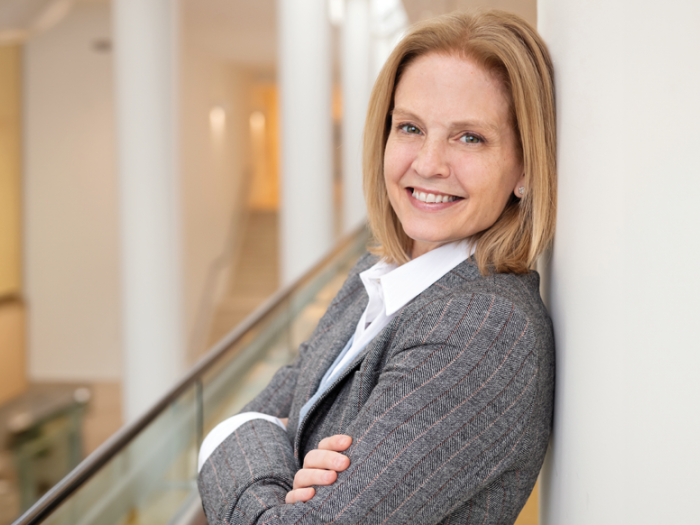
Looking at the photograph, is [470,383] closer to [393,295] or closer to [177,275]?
[393,295]

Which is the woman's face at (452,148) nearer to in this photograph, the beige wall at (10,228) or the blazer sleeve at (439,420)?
the blazer sleeve at (439,420)

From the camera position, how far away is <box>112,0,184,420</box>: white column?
5215mm

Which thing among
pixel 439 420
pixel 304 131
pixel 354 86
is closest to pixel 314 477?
pixel 439 420

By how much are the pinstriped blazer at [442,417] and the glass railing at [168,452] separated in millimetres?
944

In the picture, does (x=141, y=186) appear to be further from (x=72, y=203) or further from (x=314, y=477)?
(x=72, y=203)

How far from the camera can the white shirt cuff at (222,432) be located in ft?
4.60

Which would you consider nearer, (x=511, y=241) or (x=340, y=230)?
(x=511, y=241)

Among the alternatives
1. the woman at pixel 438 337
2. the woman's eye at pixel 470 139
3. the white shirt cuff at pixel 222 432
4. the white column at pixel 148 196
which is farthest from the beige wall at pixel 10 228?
the woman's eye at pixel 470 139

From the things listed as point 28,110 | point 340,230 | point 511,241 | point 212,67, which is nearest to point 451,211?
point 511,241

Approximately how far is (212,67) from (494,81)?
15.5 m

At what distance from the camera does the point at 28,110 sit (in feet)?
38.2

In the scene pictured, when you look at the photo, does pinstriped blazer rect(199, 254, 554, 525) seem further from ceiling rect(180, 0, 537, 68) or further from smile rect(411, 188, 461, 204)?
ceiling rect(180, 0, 537, 68)

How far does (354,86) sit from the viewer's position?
12180mm

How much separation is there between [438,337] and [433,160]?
36 centimetres
